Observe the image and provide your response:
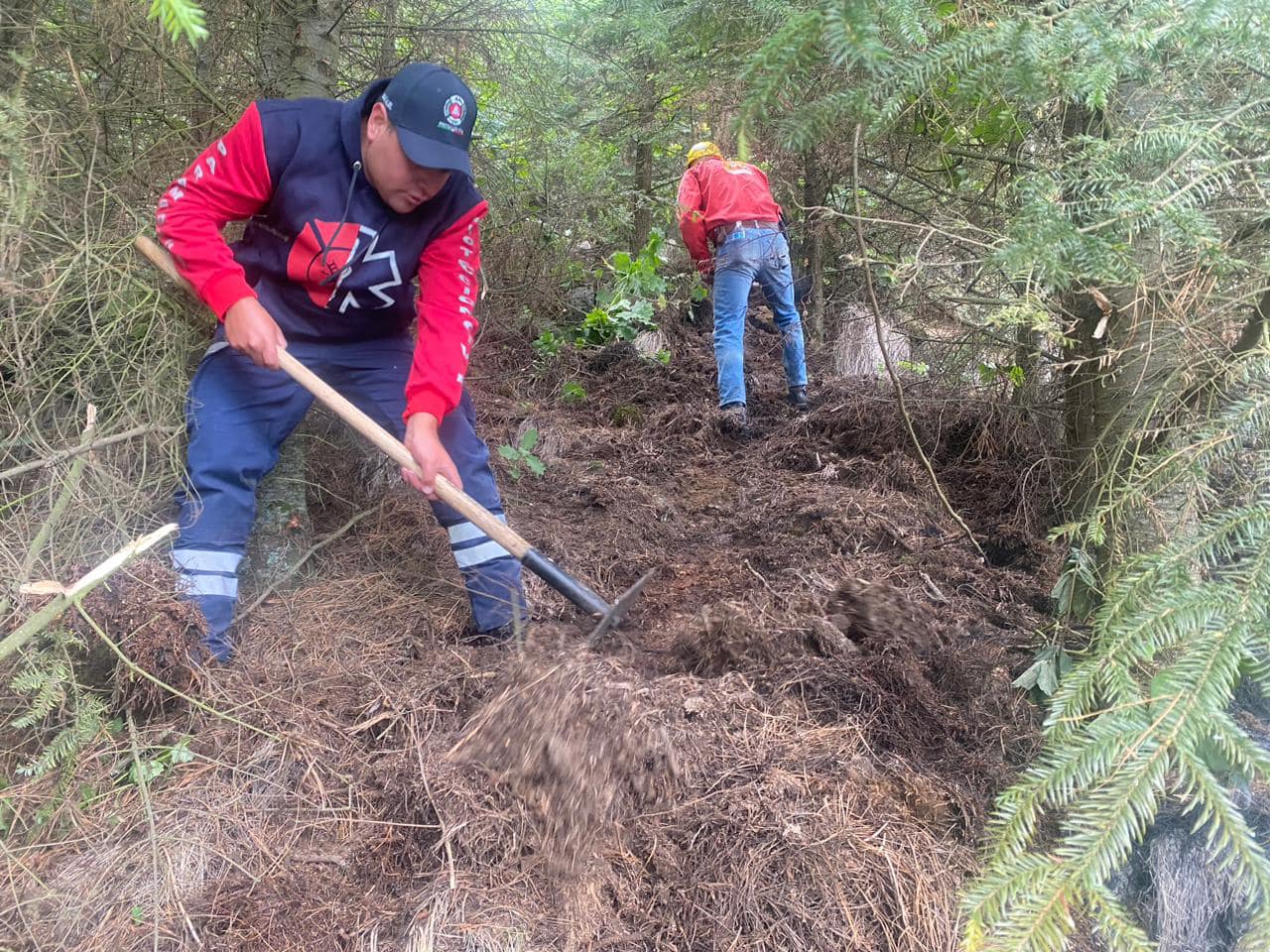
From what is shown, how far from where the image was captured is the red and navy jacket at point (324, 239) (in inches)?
102

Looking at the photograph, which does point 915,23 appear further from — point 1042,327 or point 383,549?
point 383,549

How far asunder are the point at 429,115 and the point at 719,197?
10.1 feet

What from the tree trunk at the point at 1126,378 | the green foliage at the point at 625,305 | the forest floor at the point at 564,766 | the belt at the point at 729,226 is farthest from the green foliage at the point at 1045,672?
the green foliage at the point at 625,305

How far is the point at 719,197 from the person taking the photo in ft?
17.2

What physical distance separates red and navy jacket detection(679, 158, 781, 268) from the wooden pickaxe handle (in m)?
3.30

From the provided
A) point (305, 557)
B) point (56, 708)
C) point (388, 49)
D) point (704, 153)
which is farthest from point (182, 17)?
point (704, 153)

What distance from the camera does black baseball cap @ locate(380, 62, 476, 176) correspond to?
2500 mm

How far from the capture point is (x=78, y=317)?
8.71 feet

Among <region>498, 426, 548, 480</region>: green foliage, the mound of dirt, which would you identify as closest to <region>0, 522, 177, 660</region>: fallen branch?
the mound of dirt

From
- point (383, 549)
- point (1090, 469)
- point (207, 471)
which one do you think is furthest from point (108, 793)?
point (1090, 469)

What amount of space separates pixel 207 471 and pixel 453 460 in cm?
81

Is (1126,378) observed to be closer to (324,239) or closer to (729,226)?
(324,239)

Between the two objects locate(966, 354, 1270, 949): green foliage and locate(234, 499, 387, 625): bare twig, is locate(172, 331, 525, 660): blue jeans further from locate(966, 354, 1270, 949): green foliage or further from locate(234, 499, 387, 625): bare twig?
locate(966, 354, 1270, 949): green foliage

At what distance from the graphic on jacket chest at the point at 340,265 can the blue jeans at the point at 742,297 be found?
2759 mm
